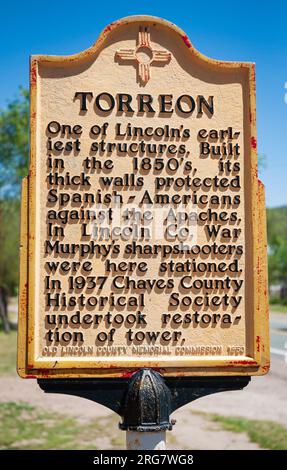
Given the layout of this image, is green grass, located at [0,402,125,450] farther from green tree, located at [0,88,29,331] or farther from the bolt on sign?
green tree, located at [0,88,29,331]

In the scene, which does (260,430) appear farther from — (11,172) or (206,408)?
(11,172)

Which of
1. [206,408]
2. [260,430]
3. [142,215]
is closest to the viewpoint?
[142,215]

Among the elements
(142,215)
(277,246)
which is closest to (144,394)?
(142,215)

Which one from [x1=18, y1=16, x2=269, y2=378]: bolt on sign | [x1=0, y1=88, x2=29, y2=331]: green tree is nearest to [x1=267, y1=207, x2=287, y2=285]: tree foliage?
[x1=0, y1=88, x2=29, y2=331]: green tree

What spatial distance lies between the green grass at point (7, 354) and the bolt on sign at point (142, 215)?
10253 mm

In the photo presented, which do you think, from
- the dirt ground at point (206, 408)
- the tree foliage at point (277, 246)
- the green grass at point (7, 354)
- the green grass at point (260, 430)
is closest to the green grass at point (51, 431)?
the dirt ground at point (206, 408)

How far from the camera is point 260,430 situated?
745cm

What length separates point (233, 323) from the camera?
3.45 m

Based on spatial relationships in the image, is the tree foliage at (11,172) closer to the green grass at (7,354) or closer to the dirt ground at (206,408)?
the green grass at (7,354)

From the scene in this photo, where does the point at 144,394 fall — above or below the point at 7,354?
above

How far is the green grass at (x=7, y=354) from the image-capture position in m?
13.6

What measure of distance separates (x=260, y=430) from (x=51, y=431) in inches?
109

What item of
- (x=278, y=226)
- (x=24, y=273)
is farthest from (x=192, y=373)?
(x=278, y=226)

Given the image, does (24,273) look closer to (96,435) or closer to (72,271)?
(72,271)
